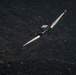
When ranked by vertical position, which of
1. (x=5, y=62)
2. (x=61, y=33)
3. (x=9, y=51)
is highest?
(x=5, y=62)

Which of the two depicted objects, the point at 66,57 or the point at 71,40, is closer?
the point at 66,57

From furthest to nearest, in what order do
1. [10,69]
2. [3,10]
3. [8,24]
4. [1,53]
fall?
[3,10]
[8,24]
[1,53]
[10,69]

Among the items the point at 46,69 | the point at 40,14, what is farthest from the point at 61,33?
the point at 46,69

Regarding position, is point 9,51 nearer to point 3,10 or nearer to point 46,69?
point 46,69

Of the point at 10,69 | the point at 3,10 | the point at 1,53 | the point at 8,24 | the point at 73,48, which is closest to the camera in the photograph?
the point at 10,69

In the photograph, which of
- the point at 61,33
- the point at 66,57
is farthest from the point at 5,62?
the point at 61,33

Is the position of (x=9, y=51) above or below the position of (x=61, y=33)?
above
